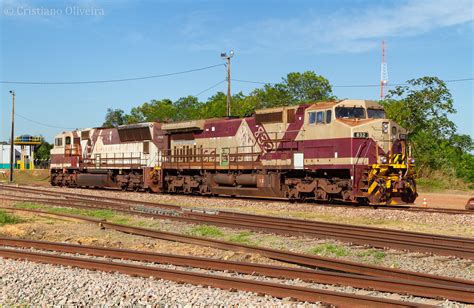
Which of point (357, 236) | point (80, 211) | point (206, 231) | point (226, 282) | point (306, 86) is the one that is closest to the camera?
point (226, 282)

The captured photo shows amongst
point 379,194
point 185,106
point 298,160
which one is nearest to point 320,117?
point 298,160

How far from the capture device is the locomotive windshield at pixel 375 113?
1817cm

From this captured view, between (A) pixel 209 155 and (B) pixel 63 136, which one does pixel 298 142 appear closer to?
(A) pixel 209 155

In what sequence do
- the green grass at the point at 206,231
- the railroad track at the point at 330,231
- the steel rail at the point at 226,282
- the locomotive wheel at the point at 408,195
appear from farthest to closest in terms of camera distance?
the locomotive wheel at the point at 408,195 → the green grass at the point at 206,231 → the railroad track at the point at 330,231 → the steel rail at the point at 226,282

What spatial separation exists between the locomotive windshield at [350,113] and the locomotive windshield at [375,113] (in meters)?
0.23

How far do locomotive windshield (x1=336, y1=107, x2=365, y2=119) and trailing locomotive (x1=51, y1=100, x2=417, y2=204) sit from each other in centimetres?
4

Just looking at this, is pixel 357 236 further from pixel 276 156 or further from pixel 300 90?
pixel 300 90

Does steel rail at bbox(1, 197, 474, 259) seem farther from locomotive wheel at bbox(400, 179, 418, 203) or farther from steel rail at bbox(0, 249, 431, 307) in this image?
locomotive wheel at bbox(400, 179, 418, 203)

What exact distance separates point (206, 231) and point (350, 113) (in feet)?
25.9

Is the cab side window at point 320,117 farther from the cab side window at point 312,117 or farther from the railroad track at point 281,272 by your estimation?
the railroad track at point 281,272

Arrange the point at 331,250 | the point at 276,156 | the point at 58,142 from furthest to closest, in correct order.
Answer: the point at 58,142 < the point at 276,156 < the point at 331,250

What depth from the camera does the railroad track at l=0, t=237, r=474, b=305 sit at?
633cm

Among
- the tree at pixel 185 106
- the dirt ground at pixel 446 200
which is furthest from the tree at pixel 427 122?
the tree at pixel 185 106

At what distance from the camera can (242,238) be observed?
11.8m
